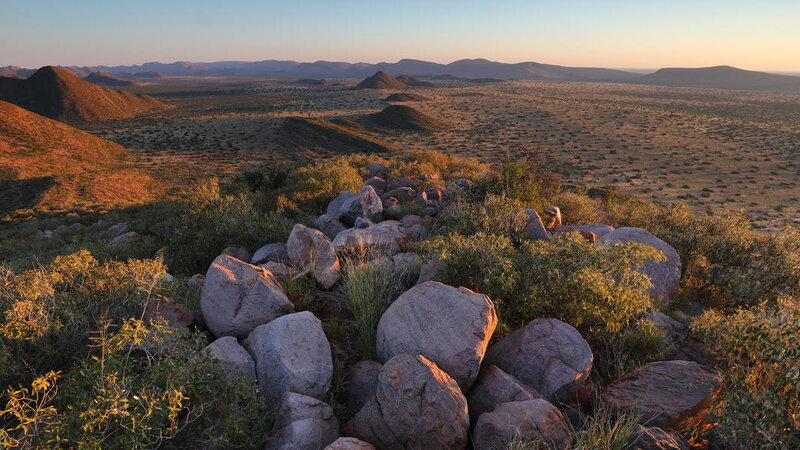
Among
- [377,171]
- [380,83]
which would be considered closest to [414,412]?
[377,171]

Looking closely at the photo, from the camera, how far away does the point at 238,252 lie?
357 inches

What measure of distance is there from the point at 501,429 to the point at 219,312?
12.2 ft

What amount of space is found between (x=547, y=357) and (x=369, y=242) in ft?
13.4

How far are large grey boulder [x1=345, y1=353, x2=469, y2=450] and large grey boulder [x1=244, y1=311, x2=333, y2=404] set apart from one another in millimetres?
663

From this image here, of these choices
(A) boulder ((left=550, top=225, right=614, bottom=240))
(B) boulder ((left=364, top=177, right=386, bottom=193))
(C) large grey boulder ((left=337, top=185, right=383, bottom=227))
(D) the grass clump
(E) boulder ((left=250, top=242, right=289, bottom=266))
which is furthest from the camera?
(B) boulder ((left=364, top=177, right=386, bottom=193))

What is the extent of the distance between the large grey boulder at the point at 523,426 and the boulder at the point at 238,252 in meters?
6.71

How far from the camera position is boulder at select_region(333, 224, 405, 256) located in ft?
24.9

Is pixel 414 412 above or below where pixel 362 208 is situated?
below

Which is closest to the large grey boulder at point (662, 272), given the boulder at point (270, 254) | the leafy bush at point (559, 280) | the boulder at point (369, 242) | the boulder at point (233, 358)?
the leafy bush at point (559, 280)

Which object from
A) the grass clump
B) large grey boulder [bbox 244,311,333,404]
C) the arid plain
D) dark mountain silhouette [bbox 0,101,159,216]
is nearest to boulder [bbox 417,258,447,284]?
the grass clump

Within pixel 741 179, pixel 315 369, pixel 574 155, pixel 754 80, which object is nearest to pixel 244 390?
pixel 315 369

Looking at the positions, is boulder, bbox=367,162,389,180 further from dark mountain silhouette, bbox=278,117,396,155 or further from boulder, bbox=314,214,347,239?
dark mountain silhouette, bbox=278,117,396,155

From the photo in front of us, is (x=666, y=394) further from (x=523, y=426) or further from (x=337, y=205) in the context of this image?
(x=337, y=205)

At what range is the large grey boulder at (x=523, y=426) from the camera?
3500 mm
